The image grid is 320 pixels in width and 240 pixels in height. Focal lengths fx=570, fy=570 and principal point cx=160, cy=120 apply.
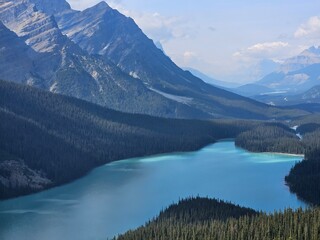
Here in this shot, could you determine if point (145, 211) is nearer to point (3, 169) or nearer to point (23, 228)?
point (23, 228)

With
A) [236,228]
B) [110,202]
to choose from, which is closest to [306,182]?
[110,202]

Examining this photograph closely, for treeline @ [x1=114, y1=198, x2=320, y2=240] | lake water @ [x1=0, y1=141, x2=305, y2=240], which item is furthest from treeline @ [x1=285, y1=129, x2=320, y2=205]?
treeline @ [x1=114, y1=198, x2=320, y2=240]

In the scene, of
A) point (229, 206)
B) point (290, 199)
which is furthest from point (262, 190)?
point (229, 206)

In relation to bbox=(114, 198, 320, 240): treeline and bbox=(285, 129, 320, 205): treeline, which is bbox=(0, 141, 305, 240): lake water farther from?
bbox=(114, 198, 320, 240): treeline

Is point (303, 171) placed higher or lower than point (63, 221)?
higher

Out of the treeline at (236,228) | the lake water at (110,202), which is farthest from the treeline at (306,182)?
the treeline at (236,228)

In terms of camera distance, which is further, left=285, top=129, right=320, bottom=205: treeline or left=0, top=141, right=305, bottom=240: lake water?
left=285, top=129, right=320, bottom=205: treeline

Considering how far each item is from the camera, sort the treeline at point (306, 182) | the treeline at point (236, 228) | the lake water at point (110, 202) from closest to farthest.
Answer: the treeline at point (236, 228)
the lake water at point (110, 202)
the treeline at point (306, 182)

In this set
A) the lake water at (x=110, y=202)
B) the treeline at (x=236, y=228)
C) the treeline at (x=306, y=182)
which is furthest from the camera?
the treeline at (x=306, y=182)

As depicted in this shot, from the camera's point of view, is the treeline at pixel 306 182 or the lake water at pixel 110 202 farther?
the treeline at pixel 306 182

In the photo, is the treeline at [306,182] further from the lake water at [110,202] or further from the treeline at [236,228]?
the treeline at [236,228]

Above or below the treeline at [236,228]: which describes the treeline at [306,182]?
above
